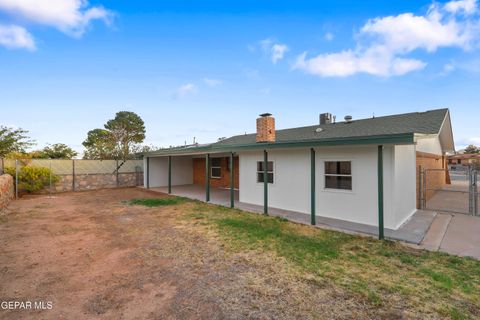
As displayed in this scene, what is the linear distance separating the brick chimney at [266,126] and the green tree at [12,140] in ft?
52.9

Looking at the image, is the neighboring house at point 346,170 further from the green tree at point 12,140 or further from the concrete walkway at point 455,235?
the green tree at point 12,140

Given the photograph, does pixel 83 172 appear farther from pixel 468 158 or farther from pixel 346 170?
pixel 468 158

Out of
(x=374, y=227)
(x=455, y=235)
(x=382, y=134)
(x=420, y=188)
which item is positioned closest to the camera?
(x=455, y=235)

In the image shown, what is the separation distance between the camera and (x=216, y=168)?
1705 cm

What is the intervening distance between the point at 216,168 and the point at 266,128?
746 centimetres

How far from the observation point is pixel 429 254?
16.0 ft

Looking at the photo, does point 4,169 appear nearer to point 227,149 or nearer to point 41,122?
point 41,122

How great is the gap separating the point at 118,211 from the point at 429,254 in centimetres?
991

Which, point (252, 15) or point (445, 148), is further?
point (445, 148)

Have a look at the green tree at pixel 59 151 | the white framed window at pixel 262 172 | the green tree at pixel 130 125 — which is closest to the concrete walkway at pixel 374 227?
the white framed window at pixel 262 172

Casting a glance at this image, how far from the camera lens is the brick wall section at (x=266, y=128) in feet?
34.3

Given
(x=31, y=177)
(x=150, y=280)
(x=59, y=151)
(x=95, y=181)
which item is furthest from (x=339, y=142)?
(x=59, y=151)

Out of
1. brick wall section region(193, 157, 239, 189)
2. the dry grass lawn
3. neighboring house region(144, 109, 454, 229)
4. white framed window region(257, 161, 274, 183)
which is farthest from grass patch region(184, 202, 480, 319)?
brick wall section region(193, 157, 239, 189)

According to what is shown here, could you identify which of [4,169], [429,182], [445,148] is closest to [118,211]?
[4,169]
